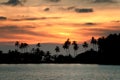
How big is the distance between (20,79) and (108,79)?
21.8 m

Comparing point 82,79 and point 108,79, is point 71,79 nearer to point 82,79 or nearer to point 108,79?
point 82,79

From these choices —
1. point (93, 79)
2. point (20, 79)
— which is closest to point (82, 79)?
point (93, 79)

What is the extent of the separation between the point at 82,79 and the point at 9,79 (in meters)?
18.1

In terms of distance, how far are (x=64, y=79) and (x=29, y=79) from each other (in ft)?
28.5

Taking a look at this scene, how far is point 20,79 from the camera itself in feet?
324

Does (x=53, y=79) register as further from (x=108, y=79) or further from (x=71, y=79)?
(x=108, y=79)

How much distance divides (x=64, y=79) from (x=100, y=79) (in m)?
9.00

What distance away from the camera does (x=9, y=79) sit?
98.2 meters

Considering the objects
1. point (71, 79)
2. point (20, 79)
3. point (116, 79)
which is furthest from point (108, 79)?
point (20, 79)

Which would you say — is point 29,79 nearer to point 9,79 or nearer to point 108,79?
point 9,79

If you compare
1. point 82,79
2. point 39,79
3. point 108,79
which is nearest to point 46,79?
point 39,79

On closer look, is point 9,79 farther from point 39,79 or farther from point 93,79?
point 93,79

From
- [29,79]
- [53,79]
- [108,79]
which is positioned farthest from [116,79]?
[29,79]

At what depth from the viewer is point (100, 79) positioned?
3866 inches
